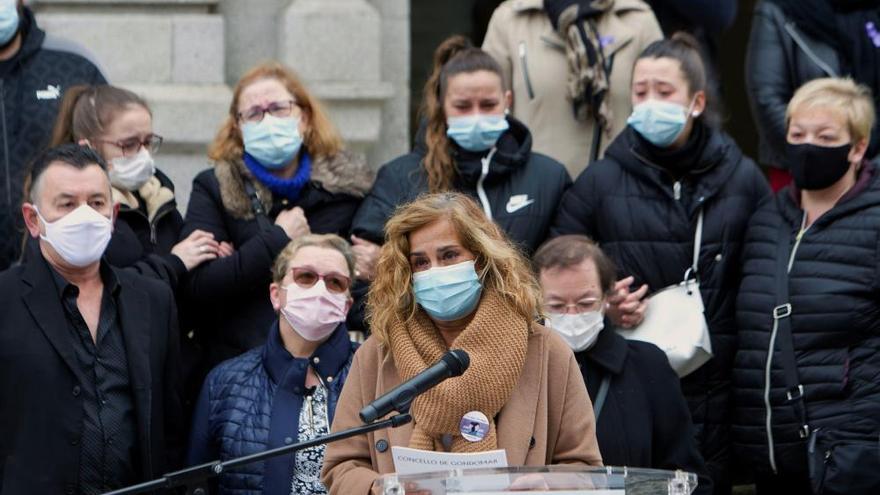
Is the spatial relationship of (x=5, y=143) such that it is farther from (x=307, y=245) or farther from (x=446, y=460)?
(x=446, y=460)

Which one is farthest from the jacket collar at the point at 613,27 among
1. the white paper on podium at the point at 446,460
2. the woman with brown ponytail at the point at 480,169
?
the white paper on podium at the point at 446,460

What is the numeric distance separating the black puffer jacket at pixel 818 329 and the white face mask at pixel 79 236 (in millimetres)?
2440

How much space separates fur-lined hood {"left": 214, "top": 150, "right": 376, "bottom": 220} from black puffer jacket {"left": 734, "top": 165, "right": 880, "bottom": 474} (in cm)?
159

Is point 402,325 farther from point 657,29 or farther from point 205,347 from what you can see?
point 657,29

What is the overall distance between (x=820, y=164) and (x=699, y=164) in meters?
0.50

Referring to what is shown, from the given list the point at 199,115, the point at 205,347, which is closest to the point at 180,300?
the point at 205,347

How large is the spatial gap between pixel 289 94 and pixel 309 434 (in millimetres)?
1711

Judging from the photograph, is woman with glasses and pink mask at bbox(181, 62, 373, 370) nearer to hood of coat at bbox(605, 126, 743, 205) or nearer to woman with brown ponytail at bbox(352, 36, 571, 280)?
woman with brown ponytail at bbox(352, 36, 571, 280)

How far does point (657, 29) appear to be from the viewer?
27.3ft

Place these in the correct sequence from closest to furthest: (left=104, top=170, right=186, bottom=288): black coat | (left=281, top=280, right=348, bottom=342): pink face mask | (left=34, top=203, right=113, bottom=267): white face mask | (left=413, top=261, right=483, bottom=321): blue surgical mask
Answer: (left=413, top=261, right=483, bottom=321): blue surgical mask → (left=34, top=203, right=113, bottom=267): white face mask → (left=281, top=280, right=348, bottom=342): pink face mask → (left=104, top=170, right=186, bottom=288): black coat

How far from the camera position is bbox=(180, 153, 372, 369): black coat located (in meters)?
7.18

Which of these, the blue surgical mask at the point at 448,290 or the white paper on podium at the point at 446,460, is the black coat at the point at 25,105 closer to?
the blue surgical mask at the point at 448,290

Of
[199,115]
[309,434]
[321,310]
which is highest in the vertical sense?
[199,115]

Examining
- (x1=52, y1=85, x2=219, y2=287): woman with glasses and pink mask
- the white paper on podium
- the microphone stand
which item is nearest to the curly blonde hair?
the white paper on podium
